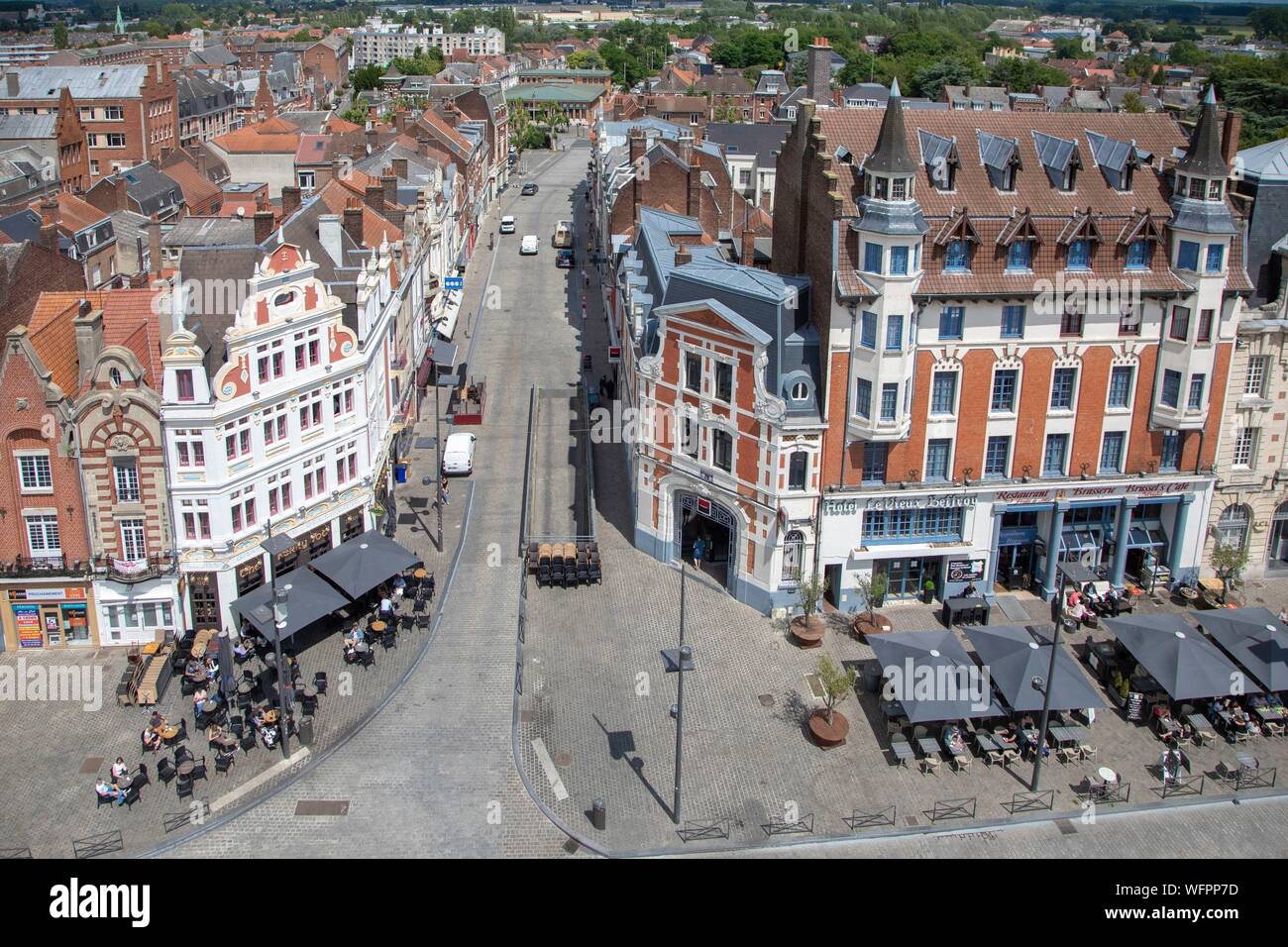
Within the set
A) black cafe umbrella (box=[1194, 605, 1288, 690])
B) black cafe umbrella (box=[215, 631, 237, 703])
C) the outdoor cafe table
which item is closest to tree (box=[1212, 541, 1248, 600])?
black cafe umbrella (box=[1194, 605, 1288, 690])

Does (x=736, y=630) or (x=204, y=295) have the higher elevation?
(x=204, y=295)

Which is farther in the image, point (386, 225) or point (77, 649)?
point (386, 225)

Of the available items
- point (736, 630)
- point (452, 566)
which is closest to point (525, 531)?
point (452, 566)

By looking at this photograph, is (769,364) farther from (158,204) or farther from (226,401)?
(158,204)

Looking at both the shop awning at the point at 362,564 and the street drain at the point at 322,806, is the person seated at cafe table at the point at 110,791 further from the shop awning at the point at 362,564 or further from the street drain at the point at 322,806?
the shop awning at the point at 362,564

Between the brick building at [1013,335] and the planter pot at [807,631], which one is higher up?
the brick building at [1013,335]

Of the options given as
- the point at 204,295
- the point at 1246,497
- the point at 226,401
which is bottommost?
the point at 1246,497

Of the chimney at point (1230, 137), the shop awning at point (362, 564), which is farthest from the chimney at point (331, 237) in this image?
the chimney at point (1230, 137)
